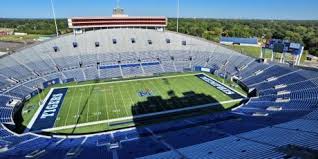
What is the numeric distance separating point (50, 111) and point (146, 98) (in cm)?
1287

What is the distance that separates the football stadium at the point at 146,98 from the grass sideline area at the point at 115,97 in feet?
0.49

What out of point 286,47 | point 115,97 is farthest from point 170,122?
point 286,47

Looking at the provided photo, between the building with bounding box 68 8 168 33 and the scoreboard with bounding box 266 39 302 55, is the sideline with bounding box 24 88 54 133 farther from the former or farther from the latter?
the scoreboard with bounding box 266 39 302 55

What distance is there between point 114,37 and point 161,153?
138 ft

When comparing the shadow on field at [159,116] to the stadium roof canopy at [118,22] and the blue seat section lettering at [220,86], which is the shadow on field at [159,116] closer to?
the blue seat section lettering at [220,86]

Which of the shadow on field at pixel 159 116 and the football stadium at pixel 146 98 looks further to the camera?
the shadow on field at pixel 159 116

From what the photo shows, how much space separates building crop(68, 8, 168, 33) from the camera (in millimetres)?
53172

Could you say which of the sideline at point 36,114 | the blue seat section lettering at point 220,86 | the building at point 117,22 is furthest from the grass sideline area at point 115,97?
the building at point 117,22

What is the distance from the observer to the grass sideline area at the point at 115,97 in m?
28.0

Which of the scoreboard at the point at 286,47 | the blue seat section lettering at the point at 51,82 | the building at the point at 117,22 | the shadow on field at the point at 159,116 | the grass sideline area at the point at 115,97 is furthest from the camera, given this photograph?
the building at the point at 117,22

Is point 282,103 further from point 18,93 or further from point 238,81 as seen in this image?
point 18,93

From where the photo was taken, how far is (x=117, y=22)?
184 ft

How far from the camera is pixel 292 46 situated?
132 feet

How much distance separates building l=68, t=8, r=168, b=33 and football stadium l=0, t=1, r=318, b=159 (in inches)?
9.5
